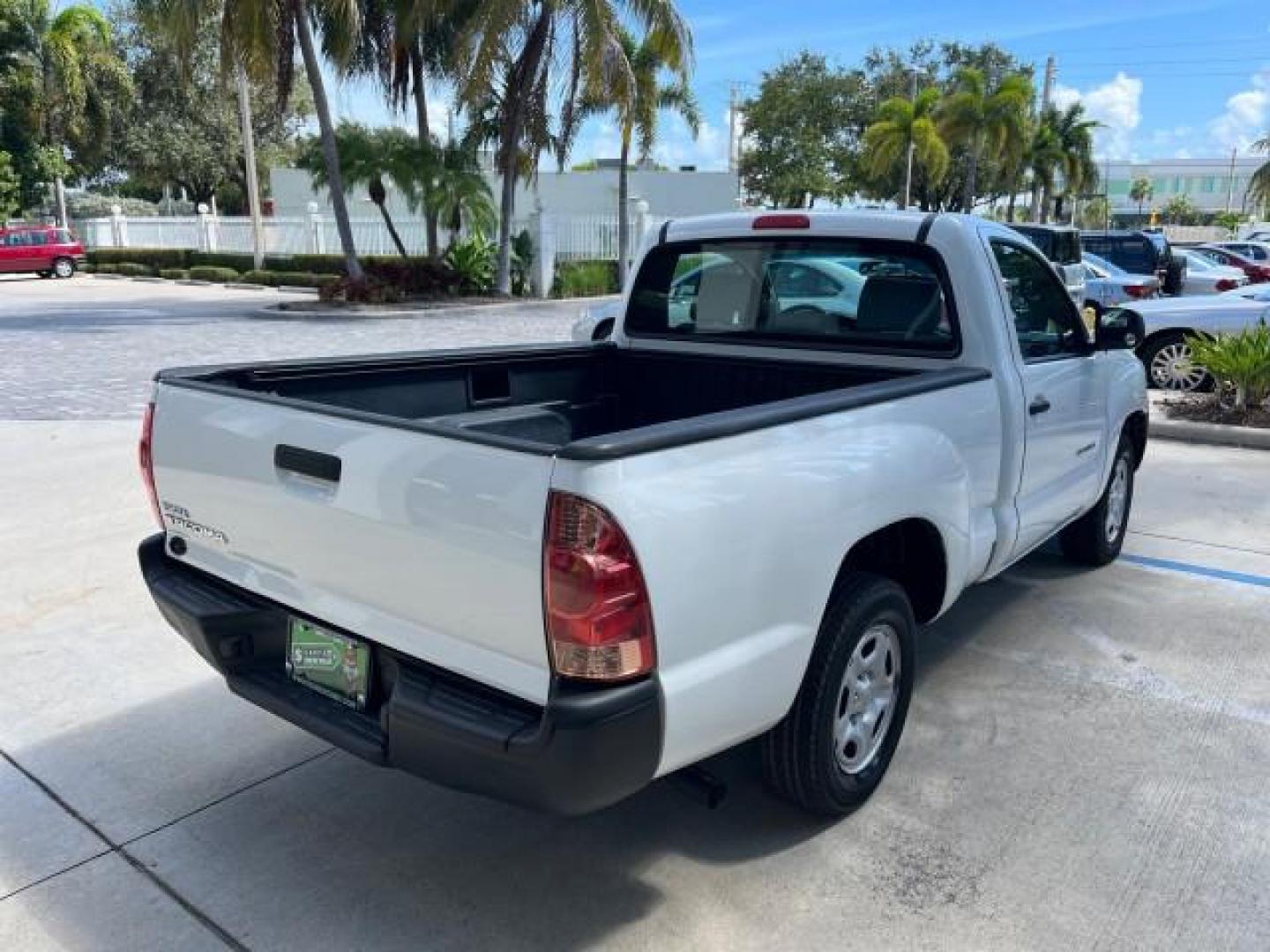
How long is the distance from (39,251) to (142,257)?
3.10 m

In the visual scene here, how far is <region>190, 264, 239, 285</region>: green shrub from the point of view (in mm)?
30516

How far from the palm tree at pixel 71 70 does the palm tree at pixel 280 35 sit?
62.1 ft

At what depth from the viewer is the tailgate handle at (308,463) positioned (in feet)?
8.59

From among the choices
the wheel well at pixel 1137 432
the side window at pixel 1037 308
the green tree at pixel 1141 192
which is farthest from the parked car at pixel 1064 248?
the green tree at pixel 1141 192

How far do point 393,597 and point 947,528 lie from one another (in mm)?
1810

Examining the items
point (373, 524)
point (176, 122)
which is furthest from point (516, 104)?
point (176, 122)

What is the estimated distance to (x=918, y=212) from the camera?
413 centimetres

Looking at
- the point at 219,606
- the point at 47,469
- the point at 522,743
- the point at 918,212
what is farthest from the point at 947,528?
the point at 47,469

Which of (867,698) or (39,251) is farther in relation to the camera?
(39,251)

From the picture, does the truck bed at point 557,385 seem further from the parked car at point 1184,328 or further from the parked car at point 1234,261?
the parked car at point 1234,261

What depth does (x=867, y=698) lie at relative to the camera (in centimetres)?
323

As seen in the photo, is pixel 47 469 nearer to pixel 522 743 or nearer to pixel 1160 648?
pixel 522 743

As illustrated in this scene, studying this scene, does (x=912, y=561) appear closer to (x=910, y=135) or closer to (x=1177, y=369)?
(x=1177, y=369)

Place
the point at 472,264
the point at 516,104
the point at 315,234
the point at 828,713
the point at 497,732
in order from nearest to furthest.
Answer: the point at 497,732, the point at 828,713, the point at 516,104, the point at 472,264, the point at 315,234
